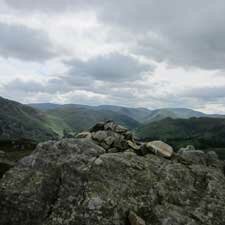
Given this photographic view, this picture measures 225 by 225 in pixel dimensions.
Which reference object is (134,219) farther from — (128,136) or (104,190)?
(128,136)

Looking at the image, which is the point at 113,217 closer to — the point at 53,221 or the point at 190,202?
the point at 53,221

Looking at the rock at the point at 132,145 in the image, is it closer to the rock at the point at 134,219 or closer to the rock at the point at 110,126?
the rock at the point at 110,126

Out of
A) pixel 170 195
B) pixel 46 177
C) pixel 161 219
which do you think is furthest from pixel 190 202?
pixel 46 177

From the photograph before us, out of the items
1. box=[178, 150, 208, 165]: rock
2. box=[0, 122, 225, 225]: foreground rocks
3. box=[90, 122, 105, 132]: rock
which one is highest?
box=[90, 122, 105, 132]: rock

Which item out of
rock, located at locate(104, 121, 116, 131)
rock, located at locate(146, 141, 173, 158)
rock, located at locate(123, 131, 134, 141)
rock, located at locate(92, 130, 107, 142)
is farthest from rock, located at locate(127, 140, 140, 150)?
rock, located at locate(104, 121, 116, 131)

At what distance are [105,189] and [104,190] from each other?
78 millimetres

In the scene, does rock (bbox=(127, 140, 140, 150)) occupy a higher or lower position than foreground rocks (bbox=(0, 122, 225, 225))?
higher

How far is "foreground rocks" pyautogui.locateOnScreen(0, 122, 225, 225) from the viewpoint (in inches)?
535

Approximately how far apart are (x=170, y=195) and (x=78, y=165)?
4.69 meters

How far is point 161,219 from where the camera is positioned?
44.2 feet

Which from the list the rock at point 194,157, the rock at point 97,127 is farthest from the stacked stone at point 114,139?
the rock at point 194,157

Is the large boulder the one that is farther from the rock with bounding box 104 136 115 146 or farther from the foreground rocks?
the rock with bounding box 104 136 115 146

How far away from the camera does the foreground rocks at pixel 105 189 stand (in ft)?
44.5

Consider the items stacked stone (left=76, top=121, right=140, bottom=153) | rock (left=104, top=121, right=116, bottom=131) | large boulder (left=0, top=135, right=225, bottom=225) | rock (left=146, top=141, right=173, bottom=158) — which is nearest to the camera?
large boulder (left=0, top=135, right=225, bottom=225)
